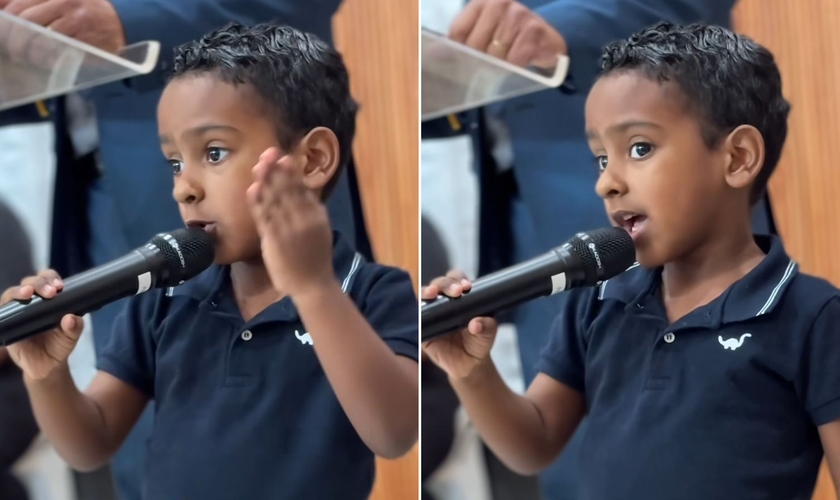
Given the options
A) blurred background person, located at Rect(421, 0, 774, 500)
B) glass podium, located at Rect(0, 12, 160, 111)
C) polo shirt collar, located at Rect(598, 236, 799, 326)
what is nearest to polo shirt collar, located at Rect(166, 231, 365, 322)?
blurred background person, located at Rect(421, 0, 774, 500)

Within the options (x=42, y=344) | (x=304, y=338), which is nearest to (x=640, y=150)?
(x=304, y=338)

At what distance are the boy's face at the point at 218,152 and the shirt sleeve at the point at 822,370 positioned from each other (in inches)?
18.9

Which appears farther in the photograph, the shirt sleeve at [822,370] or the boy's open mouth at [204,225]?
the boy's open mouth at [204,225]

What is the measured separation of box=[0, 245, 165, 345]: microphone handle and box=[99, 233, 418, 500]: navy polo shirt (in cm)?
6

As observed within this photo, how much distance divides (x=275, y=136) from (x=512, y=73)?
9.2 inches

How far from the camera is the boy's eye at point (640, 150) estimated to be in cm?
82

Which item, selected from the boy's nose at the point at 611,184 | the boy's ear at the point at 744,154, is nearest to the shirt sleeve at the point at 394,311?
the boy's nose at the point at 611,184

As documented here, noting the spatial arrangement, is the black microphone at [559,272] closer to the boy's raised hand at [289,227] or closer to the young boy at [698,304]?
the young boy at [698,304]

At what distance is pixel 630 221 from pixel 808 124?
0.16 m

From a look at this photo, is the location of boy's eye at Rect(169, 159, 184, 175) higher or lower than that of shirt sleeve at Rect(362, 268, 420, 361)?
higher

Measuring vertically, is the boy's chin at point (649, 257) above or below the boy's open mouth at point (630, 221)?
below

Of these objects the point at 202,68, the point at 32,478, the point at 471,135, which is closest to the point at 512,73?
the point at 471,135

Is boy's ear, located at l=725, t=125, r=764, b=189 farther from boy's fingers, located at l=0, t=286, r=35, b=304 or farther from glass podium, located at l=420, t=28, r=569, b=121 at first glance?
boy's fingers, located at l=0, t=286, r=35, b=304

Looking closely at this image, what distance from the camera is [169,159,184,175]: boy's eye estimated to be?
0.91m
